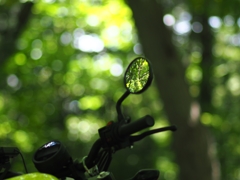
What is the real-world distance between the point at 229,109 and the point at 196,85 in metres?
3.62

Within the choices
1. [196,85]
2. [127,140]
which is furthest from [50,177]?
[196,85]

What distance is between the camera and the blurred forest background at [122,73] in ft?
20.8

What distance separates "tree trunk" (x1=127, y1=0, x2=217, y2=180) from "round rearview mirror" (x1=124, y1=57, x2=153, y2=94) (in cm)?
396

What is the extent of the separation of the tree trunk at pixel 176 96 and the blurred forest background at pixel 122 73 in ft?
0.04

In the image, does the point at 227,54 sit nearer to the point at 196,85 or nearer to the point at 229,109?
the point at 229,109

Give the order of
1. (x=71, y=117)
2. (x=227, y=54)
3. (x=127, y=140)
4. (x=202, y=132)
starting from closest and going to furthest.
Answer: (x=127, y=140) < (x=202, y=132) < (x=227, y=54) < (x=71, y=117)

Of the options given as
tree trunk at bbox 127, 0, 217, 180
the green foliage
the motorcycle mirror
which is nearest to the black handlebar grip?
the motorcycle mirror

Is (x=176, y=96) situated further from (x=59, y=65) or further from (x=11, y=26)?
(x=59, y=65)

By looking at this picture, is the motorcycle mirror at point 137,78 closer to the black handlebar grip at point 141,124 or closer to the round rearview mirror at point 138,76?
the round rearview mirror at point 138,76

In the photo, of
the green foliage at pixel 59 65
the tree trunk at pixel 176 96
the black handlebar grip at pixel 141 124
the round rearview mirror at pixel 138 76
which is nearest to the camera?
the black handlebar grip at pixel 141 124

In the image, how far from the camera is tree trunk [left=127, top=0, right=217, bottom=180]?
625 cm

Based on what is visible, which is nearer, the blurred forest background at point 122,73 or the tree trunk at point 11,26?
the blurred forest background at point 122,73

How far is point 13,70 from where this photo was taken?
35.4ft

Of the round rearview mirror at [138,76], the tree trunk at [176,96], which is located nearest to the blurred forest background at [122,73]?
the tree trunk at [176,96]
